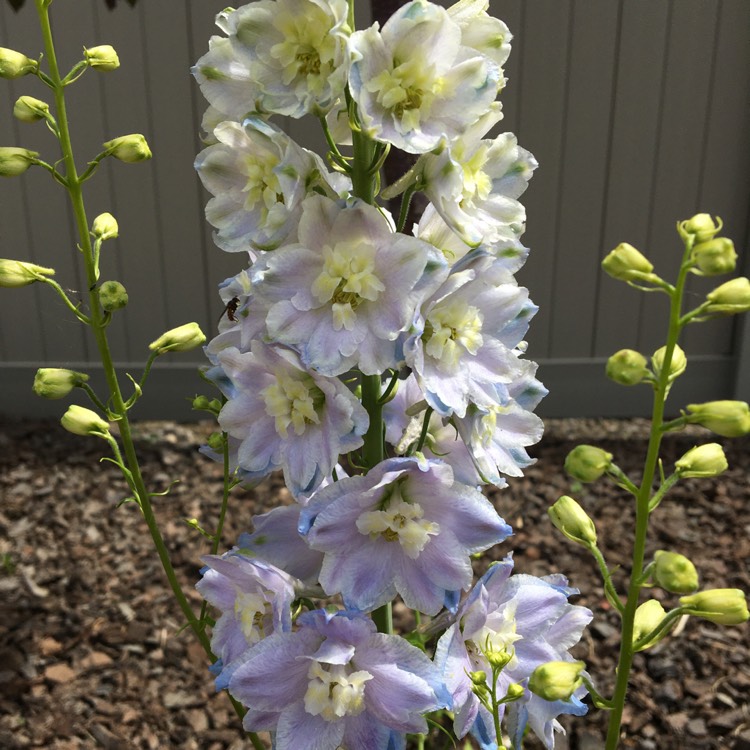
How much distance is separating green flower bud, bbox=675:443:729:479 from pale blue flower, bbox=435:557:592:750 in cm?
23

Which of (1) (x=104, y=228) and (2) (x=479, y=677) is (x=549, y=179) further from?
(2) (x=479, y=677)

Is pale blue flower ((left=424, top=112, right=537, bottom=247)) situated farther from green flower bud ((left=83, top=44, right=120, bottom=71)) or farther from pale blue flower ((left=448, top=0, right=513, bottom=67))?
green flower bud ((left=83, top=44, right=120, bottom=71))

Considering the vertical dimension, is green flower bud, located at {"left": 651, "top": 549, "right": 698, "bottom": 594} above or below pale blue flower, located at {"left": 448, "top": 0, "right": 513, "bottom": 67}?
below

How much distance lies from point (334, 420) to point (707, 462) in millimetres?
391

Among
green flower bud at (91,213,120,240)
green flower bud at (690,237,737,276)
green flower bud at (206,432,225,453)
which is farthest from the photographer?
green flower bud at (91,213,120,240)

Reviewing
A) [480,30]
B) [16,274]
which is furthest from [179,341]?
[480,30]

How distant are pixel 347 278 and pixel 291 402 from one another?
0.50 ft

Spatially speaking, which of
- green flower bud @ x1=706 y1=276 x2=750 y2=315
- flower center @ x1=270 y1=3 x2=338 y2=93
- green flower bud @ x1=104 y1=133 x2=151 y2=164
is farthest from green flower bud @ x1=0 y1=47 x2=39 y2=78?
green flower bud @ x1=706 y1=276 x2=750 y2=315

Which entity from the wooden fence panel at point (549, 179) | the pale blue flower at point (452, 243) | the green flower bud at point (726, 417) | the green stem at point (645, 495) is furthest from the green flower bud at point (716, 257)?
the wooden fence panel at point (549, 179)

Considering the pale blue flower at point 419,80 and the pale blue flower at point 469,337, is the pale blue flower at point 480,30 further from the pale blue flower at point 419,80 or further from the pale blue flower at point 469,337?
the pale blue flower at point 469,337

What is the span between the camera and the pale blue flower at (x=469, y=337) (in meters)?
0.93

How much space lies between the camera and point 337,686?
956mm

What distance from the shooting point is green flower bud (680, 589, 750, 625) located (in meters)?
0.90

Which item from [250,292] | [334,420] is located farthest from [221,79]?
[334,420]
